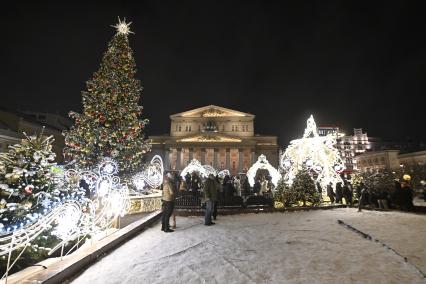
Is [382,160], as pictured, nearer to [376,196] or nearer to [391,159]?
[391,159]

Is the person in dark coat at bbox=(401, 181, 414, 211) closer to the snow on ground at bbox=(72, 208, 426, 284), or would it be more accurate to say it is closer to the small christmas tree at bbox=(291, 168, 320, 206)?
the small christmas tree at bbox=(291, 168, 320, 206)

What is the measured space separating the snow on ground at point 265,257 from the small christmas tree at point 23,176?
169 cm

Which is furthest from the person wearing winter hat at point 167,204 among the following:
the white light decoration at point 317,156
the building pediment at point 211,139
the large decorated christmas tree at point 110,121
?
the building pediment at point 211,139

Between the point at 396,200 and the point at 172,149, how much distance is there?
4844 cm

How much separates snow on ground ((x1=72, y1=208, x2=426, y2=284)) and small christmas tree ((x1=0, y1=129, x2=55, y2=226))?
1685 mm

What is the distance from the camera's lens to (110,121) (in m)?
14.0

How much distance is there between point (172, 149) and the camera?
2256 inches

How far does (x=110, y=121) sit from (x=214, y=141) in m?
42.5

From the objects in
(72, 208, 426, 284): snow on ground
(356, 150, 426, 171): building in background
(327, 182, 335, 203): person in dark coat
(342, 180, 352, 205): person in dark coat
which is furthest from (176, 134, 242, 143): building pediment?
(72, 208, 426, 284): snow on ground

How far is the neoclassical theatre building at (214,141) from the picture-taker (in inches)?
2219

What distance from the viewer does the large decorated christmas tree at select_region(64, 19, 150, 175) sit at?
44.6 ft

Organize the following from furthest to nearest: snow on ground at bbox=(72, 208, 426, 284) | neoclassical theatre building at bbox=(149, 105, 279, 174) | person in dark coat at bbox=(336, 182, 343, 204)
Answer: neoclassical theatre building at bbox=(149, 105, 279, 174)
person in dark coat at bbox=(336, 182, 343, 204)
snow on ground at bbox=(72, 208, 426, 284)

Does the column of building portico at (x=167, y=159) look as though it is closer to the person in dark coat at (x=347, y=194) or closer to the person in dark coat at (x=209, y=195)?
the person in dark coat at (x=347, y=194)

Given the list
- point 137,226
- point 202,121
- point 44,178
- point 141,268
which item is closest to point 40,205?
point 44,178
